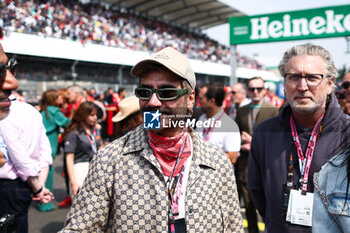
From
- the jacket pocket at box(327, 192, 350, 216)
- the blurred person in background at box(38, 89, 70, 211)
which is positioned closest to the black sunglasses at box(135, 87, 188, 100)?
the jacket pocket at box(327, 192, 350, 216)

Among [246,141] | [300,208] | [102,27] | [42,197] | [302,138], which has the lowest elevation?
[42,197]

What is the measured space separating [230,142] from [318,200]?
2.15 meters

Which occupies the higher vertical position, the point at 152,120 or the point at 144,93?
the point at 144,93

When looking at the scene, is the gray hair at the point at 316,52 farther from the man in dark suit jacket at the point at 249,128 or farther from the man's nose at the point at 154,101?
the man in dark suit jacket at the point at 249,128

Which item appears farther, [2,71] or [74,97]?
[74,97]

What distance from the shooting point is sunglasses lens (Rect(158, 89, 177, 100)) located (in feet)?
4.35

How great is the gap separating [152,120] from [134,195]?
0.33 meters

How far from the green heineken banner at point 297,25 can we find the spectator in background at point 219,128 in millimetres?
7259

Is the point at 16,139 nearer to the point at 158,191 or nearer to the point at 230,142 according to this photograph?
the point at 158,191

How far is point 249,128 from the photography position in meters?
3.74

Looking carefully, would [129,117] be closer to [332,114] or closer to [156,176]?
[156,176]

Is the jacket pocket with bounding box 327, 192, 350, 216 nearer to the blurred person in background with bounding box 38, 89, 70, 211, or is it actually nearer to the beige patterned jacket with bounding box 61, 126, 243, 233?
the beige patterned jacket with bounding box 61, 126, 243, 233

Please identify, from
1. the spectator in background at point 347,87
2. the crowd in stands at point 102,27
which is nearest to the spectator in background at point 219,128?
the spectator in background at point 347,87

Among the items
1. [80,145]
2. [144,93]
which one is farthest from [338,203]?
[80,145]
